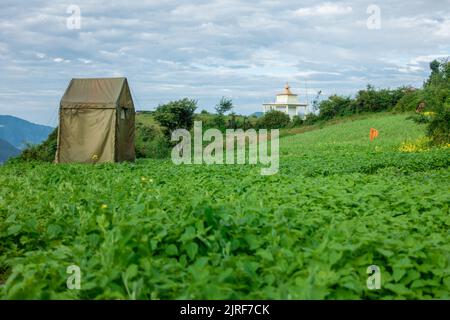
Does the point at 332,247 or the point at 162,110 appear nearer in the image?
the point at 332,247

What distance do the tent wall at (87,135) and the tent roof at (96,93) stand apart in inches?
10.1

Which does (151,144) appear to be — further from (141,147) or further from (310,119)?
(310,119)

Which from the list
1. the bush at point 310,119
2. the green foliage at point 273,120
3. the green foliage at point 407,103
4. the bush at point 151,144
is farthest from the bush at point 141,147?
the green foliage at point 407,103

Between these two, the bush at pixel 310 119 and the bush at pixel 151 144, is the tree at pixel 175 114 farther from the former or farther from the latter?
the bush at pixel 310 119

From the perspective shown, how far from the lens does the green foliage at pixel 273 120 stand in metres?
47.1

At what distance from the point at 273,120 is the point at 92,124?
95.9ft

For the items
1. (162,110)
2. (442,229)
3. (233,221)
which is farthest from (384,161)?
(162,110)

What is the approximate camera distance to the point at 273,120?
158ft

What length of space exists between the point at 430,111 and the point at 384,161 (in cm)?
1121

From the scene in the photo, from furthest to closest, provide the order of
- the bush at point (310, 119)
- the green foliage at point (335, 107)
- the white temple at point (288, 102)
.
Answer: the white temple at point (288, 102) < the green foliage at point (335, 107) < the bush at point (310, 119)

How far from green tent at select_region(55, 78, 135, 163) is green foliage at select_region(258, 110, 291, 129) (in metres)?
26.8

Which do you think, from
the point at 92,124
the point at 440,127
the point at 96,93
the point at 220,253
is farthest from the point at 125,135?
the point at 220,253
